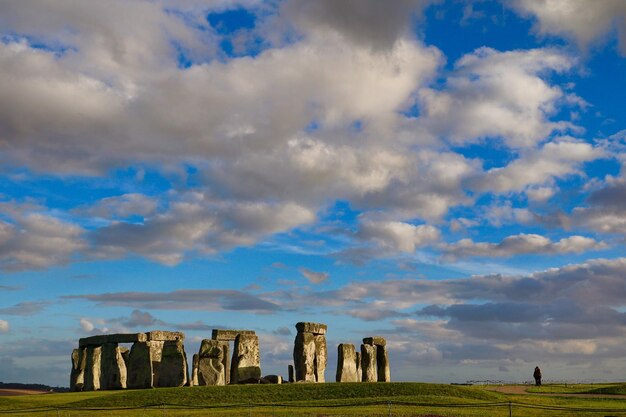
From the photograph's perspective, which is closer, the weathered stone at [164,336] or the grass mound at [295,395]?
the grass mound at [295,395]

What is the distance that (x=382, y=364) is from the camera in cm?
5403

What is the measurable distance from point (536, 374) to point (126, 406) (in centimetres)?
2949

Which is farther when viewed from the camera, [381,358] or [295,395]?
[381,358]

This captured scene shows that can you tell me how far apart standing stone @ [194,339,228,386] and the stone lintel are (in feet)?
10.3

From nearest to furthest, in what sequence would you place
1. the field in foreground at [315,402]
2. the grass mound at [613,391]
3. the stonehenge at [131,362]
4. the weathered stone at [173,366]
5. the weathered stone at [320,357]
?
1. the field in foreground at [315,402]
2. the grass mound at [613,391]
3. the weathered stone at [173,366]
4. the stonehenge at [131,362]
5. the weathered stone at [320,357]

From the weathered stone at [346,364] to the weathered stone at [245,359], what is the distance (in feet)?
16.2

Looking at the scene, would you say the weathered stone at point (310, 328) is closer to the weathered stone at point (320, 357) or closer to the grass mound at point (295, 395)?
the weathered stone at point (320, 357)

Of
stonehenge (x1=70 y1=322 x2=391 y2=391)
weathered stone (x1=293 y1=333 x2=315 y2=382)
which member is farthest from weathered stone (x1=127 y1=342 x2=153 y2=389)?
weathered stone (x1=293 y1=333 x2=315 y2=382)

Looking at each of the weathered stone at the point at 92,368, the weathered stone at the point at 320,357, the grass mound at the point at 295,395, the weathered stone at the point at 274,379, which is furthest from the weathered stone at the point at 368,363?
the weathered stone at the point at 92,368

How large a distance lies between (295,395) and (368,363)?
42.6 ft

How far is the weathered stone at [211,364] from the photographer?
49188mm

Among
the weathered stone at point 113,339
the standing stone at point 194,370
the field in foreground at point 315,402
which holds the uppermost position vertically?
the weathered stone at point 113,339

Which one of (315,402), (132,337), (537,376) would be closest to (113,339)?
(132,337)

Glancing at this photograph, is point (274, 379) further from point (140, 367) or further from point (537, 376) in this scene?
point (537, 376)
